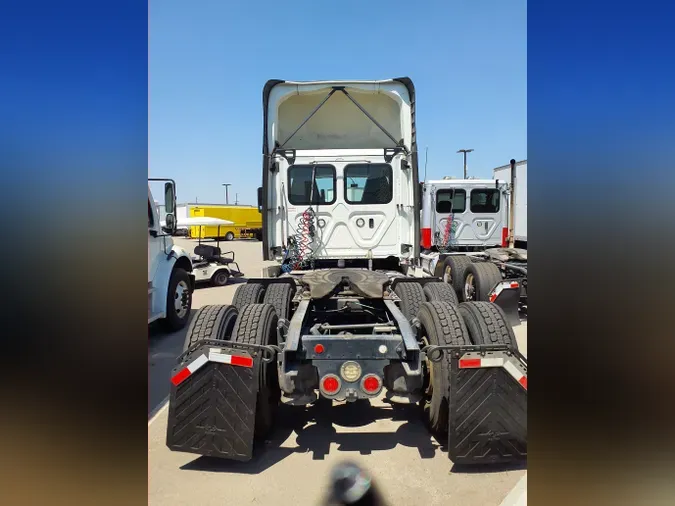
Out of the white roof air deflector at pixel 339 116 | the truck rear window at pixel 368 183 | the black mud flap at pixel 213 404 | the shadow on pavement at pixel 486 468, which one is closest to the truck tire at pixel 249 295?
the black mud flap at pixel 213 404

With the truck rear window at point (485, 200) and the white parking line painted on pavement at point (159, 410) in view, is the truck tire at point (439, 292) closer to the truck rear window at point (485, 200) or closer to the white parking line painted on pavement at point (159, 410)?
the white parking line painted on pavement at point (159, 410)

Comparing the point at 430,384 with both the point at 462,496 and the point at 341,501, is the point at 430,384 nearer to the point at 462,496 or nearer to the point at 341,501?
the point at 462,496

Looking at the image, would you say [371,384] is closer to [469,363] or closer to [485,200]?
[469,363]

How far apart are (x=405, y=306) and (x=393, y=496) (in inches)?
85.6

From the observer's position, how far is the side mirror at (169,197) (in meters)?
6.42

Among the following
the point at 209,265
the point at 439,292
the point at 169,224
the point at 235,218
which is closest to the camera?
the point at 439,292

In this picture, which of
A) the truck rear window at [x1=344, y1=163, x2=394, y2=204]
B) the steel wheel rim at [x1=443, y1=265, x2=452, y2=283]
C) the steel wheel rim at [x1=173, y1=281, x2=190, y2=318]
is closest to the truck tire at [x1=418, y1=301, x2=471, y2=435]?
the truck rear window at [x1=344, y1=163, x2=394, y2=204]

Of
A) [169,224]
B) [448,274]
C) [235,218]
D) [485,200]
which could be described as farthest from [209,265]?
[235,218]

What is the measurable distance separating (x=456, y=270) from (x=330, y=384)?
6.33m

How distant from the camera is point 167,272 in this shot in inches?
285

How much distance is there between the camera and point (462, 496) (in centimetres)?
292

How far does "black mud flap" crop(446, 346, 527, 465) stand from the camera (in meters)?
3.06

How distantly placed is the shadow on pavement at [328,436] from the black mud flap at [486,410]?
1.63ft
